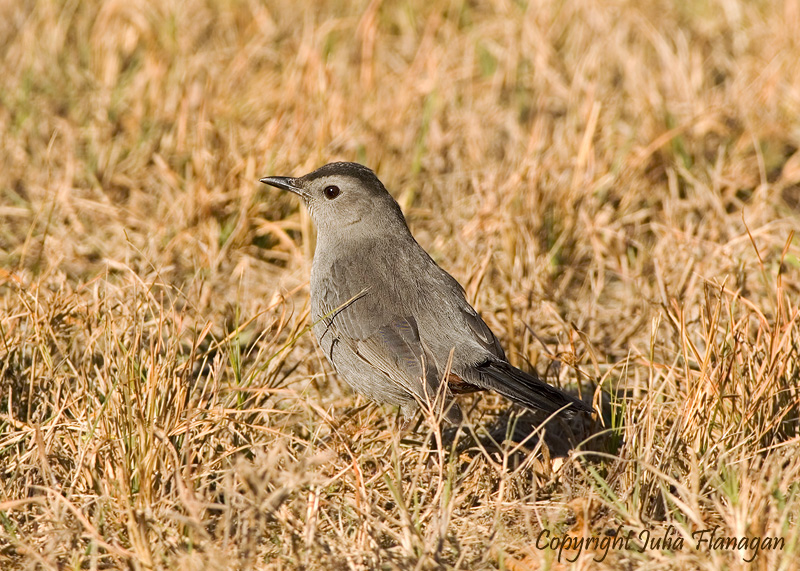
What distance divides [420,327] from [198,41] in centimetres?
462

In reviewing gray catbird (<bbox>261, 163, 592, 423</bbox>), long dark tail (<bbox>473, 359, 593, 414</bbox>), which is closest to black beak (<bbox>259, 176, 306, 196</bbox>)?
gray catbird (<bbox>261, 163, 592, 423</bbox>)

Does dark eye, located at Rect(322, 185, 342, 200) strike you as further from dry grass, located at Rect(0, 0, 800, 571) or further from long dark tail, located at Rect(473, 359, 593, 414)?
long dark tail, located at Rect(473, 359, 593, 414)

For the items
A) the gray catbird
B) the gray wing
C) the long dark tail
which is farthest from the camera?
the gray wing

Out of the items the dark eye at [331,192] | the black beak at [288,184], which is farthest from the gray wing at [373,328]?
the black beak at [288,184]

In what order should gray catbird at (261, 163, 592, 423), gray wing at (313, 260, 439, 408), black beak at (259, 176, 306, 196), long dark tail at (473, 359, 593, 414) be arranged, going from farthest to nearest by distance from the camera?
black beak at (259, 176, 306, 196) → gray wing at (313, 260, 439, 408) → gray catbird at (261, 163, 592, 423) → long dark tail at (473, 359, 593, 414)

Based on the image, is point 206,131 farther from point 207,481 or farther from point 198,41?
point 207,481

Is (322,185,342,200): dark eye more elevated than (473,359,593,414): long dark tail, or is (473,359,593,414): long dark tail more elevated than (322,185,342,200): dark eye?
(322,185,342,200): dark eye

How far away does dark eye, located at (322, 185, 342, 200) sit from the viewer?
5.03 m

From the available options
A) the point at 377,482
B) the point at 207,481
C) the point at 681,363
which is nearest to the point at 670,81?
the point at 681,363

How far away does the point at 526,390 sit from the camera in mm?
3900

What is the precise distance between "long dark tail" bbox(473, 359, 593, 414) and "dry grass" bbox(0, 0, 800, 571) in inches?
9.7

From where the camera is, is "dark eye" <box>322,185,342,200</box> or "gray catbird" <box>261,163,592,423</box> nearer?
"gray catbird" <box>261,163,592,423</box>

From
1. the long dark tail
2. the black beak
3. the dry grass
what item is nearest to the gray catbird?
the long dark tail

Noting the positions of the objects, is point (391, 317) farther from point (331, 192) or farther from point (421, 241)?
point (421, 241)
